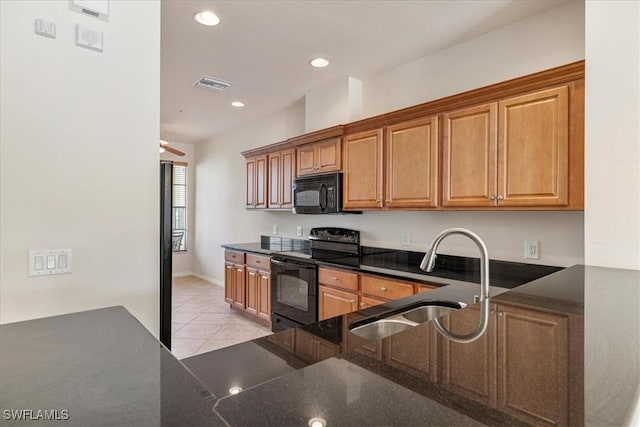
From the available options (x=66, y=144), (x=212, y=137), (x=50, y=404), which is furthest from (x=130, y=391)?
(x=212, y=137)

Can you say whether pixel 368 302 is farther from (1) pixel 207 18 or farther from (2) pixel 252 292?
(1) pixel 207 18

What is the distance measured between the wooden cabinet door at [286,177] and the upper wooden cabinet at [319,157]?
12 centimetres

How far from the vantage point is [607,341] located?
2.76 ft

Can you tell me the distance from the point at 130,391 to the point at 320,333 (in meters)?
0.68

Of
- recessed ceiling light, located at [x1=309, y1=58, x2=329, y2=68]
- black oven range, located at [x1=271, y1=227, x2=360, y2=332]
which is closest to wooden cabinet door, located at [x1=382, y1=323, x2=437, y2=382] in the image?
black oven range, located at [x1=271, y1=227, x2=360, y2=332]

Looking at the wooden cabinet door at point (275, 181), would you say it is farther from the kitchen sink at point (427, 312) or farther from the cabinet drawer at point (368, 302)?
the kitchen sink at point (427, 312)

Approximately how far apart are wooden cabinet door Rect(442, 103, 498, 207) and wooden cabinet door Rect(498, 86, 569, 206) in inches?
2.1

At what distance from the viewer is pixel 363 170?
3145 millimetres

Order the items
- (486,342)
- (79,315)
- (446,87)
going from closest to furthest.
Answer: (486,342)
(79,315)
(446,87)

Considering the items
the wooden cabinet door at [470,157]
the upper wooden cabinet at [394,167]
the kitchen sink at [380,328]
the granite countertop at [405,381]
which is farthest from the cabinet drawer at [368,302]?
the granite countertop at [405,381]

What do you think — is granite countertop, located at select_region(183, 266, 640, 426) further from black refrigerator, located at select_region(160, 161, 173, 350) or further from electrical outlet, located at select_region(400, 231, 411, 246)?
electrical outlet, located at select_region(400, 231, 411, 246)

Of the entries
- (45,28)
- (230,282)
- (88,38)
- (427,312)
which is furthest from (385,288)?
(230,282)

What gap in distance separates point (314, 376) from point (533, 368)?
45 cm

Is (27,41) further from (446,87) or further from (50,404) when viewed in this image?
(446,87)
